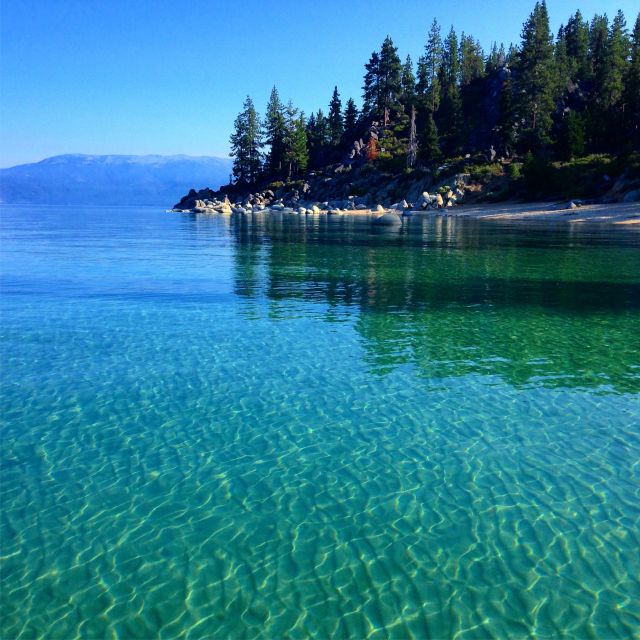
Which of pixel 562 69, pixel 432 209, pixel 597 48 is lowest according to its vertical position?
pixel 432 209

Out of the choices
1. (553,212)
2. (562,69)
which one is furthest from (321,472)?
(562,69)

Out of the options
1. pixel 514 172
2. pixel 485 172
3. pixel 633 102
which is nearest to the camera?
pixel 633 102

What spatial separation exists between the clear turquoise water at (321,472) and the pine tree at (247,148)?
13918 cm

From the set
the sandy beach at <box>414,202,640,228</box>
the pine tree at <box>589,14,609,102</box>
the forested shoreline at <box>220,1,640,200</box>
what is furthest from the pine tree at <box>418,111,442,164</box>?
the pine tree at <box>589,14,609,102</box>

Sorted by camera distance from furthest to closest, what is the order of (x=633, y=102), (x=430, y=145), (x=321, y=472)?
(x=430, y=145)
(x=633, y=102)
(x=321, y=472)

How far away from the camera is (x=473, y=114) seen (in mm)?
134375

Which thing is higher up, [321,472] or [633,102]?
[633,102]

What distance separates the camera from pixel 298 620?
22.2 feet

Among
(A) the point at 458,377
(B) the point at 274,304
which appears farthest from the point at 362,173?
(A) the point at 458,377

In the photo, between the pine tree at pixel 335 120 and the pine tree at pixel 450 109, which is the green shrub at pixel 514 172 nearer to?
the pine tree at pixel 450 109

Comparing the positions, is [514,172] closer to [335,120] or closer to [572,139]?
[572,139]

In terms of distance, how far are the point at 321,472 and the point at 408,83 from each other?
155513 mm

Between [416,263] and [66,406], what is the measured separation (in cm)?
2788

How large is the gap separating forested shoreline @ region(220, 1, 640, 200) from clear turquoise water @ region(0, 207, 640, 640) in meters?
78.3
